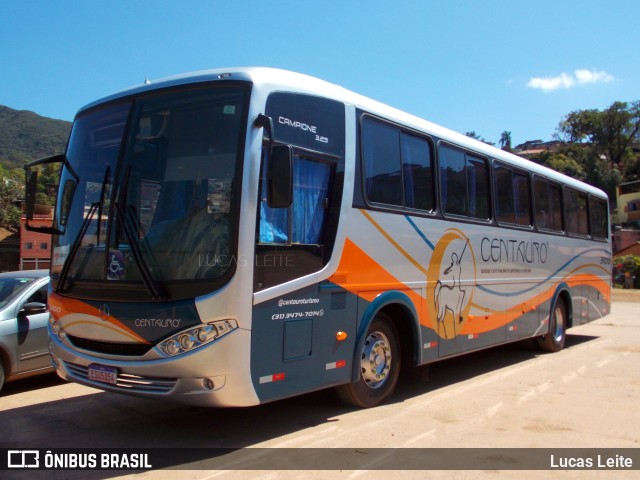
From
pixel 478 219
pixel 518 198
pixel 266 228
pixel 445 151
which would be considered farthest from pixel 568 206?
pixel 266 228

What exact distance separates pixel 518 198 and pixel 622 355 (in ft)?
13.4

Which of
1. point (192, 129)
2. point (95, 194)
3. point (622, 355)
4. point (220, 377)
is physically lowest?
point (622, 355)

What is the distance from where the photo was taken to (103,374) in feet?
17.1

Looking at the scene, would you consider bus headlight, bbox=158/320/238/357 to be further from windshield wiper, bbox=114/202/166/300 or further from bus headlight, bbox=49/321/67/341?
bus headlight, bbox=49/321/67/341

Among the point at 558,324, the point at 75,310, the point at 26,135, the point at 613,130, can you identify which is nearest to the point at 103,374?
the point at 75,310

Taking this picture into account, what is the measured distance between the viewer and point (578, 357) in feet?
36.8

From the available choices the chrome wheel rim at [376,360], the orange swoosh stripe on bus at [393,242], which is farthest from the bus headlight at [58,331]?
the orange swoosh stripe on bus at [393,242]

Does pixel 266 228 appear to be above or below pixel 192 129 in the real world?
below

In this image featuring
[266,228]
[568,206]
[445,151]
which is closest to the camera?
[266,228]

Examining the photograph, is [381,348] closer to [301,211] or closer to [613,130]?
[301,211]

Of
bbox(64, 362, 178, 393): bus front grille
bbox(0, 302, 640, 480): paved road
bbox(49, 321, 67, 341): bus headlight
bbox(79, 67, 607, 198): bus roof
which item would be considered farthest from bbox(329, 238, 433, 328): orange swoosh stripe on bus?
bbox(49, 321, 67, 341): bus headlight

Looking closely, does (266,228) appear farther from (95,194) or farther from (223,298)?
(95,194)

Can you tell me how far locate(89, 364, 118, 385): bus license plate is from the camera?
5.13 metres

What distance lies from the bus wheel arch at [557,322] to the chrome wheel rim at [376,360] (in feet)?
19.4
